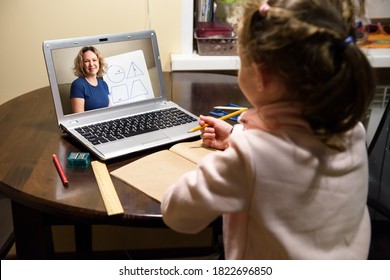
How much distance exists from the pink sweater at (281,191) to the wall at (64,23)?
1.24 m

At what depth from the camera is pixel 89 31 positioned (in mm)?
1822

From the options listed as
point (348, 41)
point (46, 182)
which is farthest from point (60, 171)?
point (348, 41)

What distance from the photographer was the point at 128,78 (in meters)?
1.21

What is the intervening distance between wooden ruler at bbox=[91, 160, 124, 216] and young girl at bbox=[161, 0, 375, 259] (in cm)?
13

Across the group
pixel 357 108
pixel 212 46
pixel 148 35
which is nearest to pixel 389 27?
pixel 212 46

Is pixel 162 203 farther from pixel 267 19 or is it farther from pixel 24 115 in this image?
pixel 24 115

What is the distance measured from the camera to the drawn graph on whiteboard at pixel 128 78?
3.90ft

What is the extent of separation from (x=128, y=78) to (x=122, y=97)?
6 centimetres

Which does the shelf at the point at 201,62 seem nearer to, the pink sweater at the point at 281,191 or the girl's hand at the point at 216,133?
the girl's hand at the point at 216,133

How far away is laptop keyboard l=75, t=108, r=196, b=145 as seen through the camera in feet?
3.51

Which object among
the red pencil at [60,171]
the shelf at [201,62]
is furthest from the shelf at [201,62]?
the red pencil at [60,171]

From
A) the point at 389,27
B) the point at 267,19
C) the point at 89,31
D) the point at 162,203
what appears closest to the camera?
the point at 267,19
